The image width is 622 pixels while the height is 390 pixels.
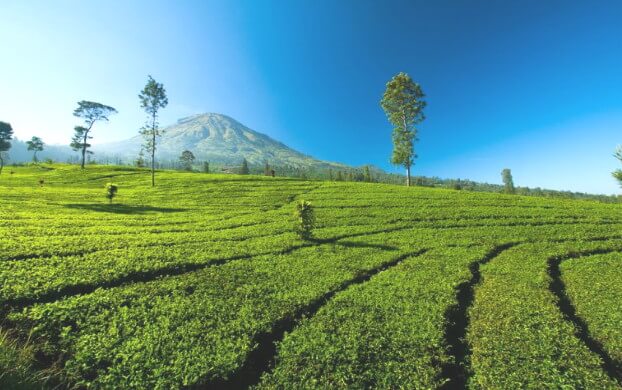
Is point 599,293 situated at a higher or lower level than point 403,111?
lower

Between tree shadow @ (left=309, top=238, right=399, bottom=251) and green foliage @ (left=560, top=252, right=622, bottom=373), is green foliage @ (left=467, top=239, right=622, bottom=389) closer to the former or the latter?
green foliage @ (left=560, top=252, right=622, bottom=373)

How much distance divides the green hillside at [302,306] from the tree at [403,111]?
34491 mm

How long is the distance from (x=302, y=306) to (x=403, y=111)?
5314cm

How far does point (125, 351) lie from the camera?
798cm

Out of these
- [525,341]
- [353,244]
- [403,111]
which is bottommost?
[525,341]

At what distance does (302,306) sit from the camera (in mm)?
10945

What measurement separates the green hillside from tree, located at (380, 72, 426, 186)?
34491 mm

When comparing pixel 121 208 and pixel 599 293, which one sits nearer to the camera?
pixel 599 293

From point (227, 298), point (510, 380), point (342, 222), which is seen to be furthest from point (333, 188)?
point (510, 380)

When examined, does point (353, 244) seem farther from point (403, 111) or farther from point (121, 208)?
point (403, 111)

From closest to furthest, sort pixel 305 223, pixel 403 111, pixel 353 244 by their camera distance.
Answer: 1. pixel 353 244
2. pixel 305 223
3. pixel 403 111

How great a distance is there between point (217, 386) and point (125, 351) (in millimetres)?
2844

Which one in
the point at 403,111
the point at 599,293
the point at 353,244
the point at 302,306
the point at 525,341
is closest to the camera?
the point at 525,341

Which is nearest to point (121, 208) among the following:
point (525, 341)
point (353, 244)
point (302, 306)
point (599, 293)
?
point (353, 244)
